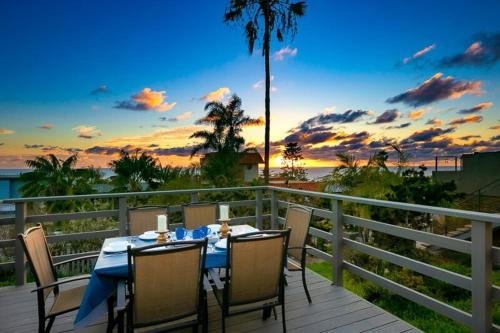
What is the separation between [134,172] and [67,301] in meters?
6.88

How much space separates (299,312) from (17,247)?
11.0 feet

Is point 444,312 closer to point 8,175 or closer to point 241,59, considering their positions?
point 241,59

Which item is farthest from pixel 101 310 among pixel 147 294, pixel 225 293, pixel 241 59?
pixel 241 59

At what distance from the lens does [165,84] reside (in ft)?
37.2

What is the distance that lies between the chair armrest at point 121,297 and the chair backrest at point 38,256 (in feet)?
1.67

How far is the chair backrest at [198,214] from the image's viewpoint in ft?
13.1

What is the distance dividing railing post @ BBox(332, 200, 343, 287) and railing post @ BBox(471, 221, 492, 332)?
5.05ft

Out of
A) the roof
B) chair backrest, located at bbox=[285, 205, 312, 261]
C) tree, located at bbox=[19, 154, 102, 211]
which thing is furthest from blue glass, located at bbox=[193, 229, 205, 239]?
the roof

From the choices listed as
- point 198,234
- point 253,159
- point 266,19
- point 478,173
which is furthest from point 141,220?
point 253,159

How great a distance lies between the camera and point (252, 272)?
2.34m

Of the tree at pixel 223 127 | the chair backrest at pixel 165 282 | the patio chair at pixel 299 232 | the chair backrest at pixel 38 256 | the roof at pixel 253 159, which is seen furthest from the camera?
the roof at pixel 253 159

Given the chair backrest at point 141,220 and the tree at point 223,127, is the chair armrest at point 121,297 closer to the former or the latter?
the chair backrest at point 141,220

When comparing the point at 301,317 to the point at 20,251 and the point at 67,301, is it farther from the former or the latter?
the point at 20,251

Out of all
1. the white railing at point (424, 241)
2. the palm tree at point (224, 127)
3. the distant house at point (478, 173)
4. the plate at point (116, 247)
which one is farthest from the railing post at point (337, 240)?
the palm tree at point (224, 127)
